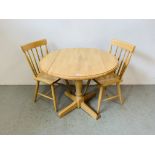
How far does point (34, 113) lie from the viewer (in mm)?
2285

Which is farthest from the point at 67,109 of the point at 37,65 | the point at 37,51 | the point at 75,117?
the point at 37,51

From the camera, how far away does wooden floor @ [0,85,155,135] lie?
1983 mm

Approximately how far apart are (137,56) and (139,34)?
Result: 38 cm

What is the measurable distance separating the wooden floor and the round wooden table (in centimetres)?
10

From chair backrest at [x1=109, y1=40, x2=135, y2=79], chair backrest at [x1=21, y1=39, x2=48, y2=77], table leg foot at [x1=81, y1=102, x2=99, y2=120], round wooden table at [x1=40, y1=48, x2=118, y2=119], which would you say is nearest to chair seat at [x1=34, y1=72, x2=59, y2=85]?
chair backrest at [x1=21, y1=39, x2=48, y2=77]

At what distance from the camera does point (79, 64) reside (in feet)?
6.24

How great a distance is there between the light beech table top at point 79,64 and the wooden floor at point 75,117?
0.73 m

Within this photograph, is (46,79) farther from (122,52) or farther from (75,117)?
(122,52)

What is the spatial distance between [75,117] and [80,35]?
131 cm

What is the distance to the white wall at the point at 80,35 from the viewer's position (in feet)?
8.23

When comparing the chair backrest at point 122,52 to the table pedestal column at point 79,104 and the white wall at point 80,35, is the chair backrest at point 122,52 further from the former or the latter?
the table pedestal column at point 79,104

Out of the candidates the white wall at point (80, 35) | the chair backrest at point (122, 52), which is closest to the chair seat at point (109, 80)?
the chair backrest at point (122, 52)
